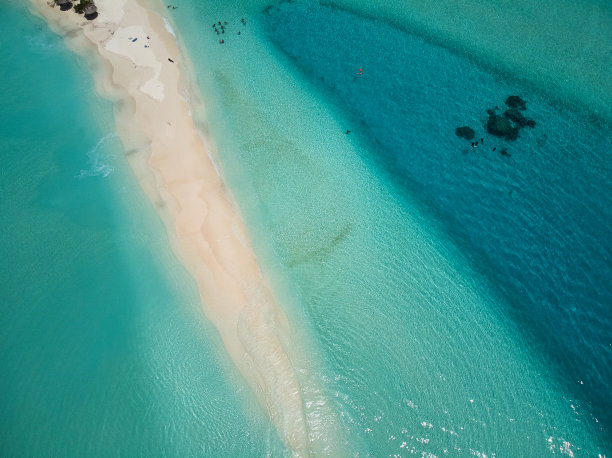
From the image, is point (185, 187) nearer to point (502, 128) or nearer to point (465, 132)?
point (465, 132)

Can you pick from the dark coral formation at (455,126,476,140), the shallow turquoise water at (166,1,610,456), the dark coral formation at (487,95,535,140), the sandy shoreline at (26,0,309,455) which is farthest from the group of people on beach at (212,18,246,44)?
the dark coral formation at (487,95,535,140)

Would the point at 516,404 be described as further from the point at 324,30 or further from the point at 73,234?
the point at 324,30

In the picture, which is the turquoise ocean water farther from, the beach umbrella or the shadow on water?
the beach umbrella

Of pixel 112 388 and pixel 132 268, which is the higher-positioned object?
pixel 132 268

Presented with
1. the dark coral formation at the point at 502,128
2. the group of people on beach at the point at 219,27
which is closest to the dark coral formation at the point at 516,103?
the dark coral formation at the point at 502,128

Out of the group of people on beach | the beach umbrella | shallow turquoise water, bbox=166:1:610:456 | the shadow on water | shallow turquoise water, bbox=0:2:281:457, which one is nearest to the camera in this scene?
shallow turquoise water, bbox=0:2:281:457

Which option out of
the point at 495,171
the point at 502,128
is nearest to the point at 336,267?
the point at 495,171

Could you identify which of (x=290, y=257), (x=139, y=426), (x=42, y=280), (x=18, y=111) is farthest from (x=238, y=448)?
(x=18, y=111)
